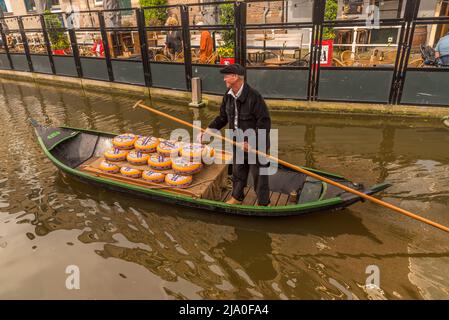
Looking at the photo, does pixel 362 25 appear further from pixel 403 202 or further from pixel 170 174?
pixel 170 174

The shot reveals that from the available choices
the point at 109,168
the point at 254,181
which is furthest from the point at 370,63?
the point at 109,168

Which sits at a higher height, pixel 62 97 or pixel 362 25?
pixel 362 25

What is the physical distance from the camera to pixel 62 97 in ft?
51.5

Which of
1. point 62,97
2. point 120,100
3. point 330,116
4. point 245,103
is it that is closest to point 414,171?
point 330,116

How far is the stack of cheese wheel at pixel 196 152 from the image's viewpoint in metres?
6.52

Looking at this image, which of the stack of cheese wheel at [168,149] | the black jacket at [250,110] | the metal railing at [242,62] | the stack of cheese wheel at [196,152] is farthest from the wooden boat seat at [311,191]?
the metal railing at [242,62]

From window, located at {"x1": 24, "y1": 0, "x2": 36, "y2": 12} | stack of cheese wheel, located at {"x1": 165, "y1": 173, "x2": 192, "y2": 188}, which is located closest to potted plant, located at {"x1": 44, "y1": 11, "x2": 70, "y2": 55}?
stack of cheese wheel, located at {"x1": 165, "y1": 173, "x2": 192, "y2": 188}

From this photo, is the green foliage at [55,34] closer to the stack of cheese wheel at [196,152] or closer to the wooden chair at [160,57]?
the wooden chair at [160,57]

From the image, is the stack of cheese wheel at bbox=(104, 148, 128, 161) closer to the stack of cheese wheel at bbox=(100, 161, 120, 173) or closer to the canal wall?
the stack of cheese wheel at bbox=(100, 161, 120, 173)

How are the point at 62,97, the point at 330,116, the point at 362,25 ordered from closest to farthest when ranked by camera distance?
the point at 362,25, the point at 330,116, the point at 62,97

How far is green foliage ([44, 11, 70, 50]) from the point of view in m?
16.8

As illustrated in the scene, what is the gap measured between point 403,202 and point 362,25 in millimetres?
5839

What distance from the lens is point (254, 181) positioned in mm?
6117

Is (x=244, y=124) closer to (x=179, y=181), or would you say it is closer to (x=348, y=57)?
(x=179, y=181)
